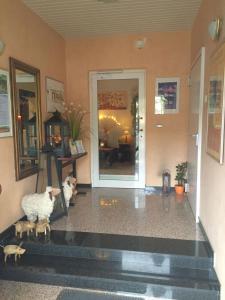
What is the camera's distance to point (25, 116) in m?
3.02

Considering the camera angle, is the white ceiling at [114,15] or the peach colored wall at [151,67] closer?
the white ceiling at [114,15]

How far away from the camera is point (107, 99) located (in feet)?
14.3

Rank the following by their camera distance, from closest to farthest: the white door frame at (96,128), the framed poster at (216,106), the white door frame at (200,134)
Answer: the framed poster at (216,106), the white door frame at (200,134), the white door frame at (96,128)

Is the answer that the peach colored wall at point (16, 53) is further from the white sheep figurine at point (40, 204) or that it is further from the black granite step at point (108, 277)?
the black granite step at point (108, 277)

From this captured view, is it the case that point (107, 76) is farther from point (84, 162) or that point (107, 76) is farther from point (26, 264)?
point (26, 264)

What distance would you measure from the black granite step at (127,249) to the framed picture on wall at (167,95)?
2.31 m

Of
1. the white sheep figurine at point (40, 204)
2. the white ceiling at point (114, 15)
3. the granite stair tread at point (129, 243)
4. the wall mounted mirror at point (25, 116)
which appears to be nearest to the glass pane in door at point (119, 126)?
the white ceiling at point (114, 15)

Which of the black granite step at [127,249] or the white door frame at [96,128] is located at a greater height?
the white door frame at [96,128]

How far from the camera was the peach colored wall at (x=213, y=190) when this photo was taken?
191 cm

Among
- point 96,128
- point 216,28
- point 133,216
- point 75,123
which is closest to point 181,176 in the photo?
point 133,216

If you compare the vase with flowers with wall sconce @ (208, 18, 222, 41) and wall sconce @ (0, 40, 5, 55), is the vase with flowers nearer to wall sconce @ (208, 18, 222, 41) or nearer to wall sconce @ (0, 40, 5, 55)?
wall sconce @ (0, 40, 5, 55)

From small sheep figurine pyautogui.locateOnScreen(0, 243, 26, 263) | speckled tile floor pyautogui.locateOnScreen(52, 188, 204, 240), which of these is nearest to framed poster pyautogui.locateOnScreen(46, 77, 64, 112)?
speckled tile floor pyautogui.locateOnScreen(52, 188, 204, 240)

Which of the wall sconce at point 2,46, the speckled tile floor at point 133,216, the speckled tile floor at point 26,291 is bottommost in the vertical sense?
the speckled tile floor at point 26,291

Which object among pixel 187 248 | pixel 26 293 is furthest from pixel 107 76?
pixel 26 293
